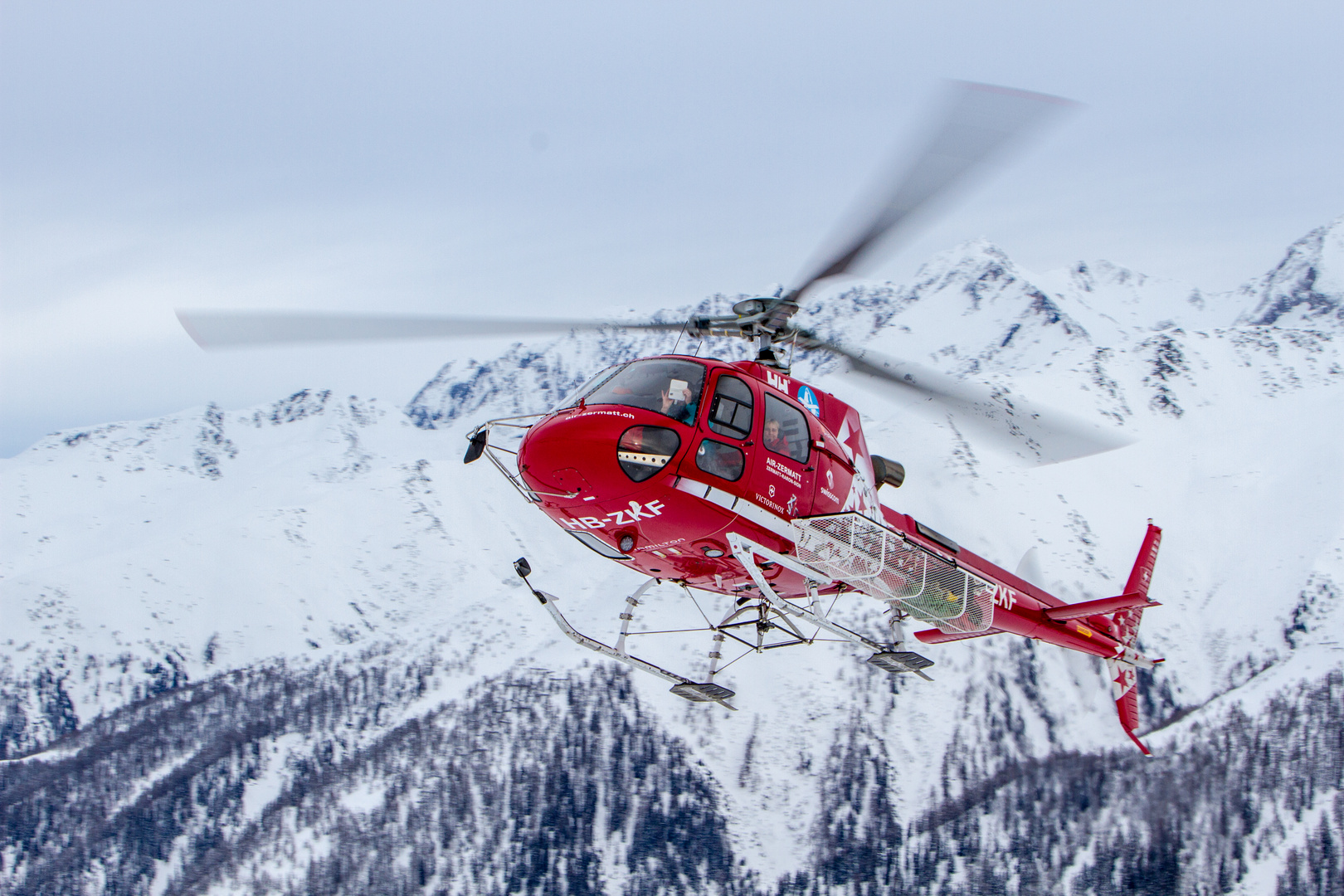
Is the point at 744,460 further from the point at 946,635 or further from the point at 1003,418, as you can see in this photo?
the point at 946,635

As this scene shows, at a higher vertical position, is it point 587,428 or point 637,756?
point 637,756

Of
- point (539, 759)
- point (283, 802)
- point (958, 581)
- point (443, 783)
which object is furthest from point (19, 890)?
point (958, 581)

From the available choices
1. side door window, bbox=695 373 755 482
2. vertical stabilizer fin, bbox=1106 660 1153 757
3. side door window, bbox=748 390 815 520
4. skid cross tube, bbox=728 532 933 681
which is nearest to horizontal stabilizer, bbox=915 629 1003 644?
skid cross tube, bbox=728 532 933 681

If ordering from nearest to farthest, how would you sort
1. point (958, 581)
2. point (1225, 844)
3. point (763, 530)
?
point (763, 530) → point (958, 581) → point (1225, 844)

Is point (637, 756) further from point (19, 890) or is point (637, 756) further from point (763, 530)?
point (763, 530)

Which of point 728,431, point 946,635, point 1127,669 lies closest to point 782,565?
point 728,431

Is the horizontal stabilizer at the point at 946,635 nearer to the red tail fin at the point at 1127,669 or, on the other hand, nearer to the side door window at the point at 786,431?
the red tail fin at the point at 1127,669

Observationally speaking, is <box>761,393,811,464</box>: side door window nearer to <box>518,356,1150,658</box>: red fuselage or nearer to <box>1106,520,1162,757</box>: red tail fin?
<box>518,356,1150,658</box>: red fuselage
